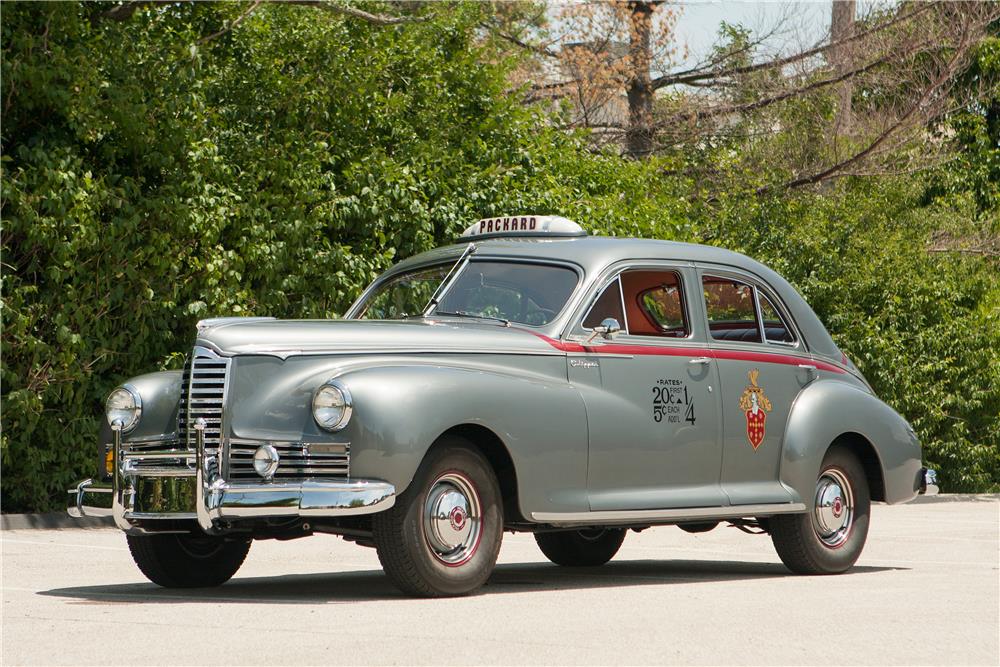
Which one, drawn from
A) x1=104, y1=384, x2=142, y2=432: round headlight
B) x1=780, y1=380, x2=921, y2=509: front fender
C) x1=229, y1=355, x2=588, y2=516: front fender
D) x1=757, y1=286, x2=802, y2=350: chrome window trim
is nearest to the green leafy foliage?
x1=104, y1=384, x2=142, y2=432: round headlight

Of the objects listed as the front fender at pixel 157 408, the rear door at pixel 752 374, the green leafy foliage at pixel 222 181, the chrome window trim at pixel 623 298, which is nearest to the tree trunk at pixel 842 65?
A: the green leafy foliage at pixel 222 181

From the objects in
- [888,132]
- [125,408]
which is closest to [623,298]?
[125,408]

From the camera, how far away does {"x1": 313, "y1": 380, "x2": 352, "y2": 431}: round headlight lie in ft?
24.9

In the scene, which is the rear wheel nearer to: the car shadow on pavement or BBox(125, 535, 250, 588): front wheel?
the car shadow on pavement

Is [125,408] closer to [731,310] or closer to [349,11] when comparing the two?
[731,310]

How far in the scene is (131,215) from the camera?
47.1ft

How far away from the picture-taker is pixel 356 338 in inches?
319

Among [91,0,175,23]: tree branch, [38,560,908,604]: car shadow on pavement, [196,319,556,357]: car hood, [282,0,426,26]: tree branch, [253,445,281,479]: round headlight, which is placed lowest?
[38,560,908,604]: car shadow on pavement

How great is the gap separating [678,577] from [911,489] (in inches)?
76.8

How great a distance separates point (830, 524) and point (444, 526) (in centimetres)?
338

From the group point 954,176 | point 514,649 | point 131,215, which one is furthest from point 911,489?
point 954,176

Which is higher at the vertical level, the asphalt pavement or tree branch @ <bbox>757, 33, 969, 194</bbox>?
tree branch @ <bbox>757, 33, 969, 194</bbox>

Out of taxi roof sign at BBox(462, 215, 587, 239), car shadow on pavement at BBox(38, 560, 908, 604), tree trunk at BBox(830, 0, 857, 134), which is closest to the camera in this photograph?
car shadow on pavement at BBox(38, 560, 908, 604)

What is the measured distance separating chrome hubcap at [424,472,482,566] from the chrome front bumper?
0.37m
